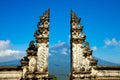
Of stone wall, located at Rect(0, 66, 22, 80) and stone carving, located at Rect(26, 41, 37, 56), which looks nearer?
stone wall, located at Rect(0, 66, 22, 80)

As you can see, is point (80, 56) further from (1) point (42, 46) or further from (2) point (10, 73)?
(2) point (10, 73)

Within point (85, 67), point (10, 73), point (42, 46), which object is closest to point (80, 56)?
point (85, 67)

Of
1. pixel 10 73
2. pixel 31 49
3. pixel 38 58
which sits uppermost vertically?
pixel 31 49

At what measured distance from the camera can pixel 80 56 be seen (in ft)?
57.2

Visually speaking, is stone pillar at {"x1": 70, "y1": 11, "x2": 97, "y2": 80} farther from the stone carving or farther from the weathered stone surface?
the stone carving

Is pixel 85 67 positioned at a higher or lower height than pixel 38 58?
lower

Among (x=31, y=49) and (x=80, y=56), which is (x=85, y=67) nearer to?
(x=80, y=56)

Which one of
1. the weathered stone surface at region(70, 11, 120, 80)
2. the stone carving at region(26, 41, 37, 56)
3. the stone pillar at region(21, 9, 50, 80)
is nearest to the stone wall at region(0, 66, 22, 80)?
the stone pillar at region(21, 9, 50, 80)

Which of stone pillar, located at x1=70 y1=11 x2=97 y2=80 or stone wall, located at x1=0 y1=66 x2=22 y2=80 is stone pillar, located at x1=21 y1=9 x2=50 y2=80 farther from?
stone pillar, located at x1=70 y1=11 x2=97 y2=80

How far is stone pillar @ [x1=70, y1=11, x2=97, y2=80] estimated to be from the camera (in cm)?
1714

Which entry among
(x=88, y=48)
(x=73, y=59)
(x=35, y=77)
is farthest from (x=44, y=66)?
(x=88, y=48)

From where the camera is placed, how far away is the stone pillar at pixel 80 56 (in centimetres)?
1714

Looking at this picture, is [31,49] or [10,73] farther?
[31,49]

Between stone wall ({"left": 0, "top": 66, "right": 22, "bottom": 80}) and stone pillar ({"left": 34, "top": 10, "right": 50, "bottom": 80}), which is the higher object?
stone pillar ({"left": 34, "top": 10, "right": 50, "bottom": 80})
